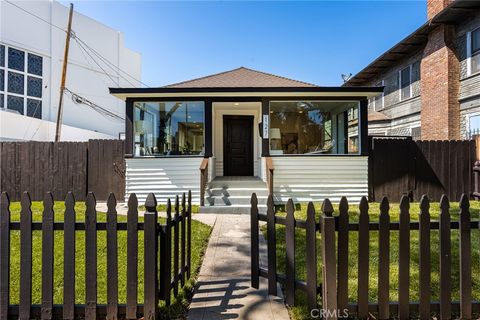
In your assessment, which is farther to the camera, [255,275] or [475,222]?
[255,275]

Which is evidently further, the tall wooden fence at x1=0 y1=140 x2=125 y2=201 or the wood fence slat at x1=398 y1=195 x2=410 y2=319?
the tall wooden fence at x1=0 y1=140 x2=125 y2=201

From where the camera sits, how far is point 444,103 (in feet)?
36.3

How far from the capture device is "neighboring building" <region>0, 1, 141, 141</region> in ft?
48.3

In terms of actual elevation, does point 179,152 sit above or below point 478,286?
above

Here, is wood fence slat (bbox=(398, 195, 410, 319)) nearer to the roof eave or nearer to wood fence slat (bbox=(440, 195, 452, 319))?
wood fence slat (bbox=(440, 195, 452, 319))

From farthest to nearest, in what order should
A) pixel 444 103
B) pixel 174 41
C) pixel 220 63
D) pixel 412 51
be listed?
pixel 220 63
pixel 174 41
pixel 412 51
pixel 444 103

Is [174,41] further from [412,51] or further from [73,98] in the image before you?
[412,51]

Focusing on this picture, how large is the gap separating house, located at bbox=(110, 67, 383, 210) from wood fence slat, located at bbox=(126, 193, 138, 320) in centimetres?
537

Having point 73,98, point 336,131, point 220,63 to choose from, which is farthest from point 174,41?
point 336,131

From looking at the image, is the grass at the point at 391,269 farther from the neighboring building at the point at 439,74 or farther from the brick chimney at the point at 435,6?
the brick chimney at the point at 435,6

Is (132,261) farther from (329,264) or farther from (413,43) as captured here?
(413,43)

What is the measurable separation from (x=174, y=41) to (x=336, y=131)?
969 centimetres

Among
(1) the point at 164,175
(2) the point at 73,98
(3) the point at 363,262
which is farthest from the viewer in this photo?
(2) the point at 73,98
